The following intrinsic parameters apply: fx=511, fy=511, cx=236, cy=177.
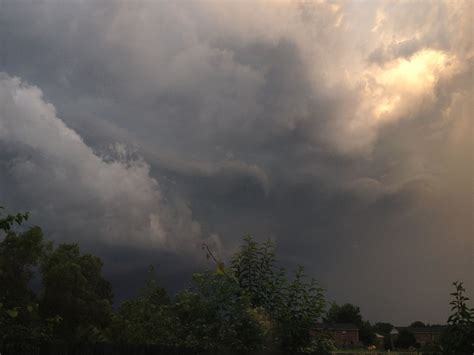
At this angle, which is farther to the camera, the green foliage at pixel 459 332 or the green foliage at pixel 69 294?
the green foliage at pixel 69 294

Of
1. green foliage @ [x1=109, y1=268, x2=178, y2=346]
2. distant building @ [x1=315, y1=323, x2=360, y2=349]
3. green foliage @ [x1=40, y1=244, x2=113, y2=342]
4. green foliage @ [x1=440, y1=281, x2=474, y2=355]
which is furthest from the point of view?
distant building @ [x1=315, y1=323, x2=360, y2=349]

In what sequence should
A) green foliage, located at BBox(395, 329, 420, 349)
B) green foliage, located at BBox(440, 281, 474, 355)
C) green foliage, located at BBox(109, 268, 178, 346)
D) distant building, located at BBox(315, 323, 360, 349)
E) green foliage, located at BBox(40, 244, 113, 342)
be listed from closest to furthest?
green foliage, located at BBox(440, 281, 474, 355)
green foliage, located at BBox(109, 268, 178, 346)
green foliage, located at BBox(40, 244, 113, 342)
green foliage, located at BBox(395, 329, 420, 349)
distant building, located at BBox(315, 323, 360, 349)

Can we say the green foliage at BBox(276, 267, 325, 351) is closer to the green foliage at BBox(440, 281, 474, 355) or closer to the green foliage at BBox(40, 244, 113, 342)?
the green foliage at BBox(440, 281, 474, 355)

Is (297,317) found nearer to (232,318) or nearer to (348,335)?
(232,318)

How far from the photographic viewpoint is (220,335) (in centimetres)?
1365

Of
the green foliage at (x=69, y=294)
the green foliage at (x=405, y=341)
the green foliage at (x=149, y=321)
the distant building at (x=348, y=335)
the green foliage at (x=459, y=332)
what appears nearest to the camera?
the green foliage at (x=459, y=332)

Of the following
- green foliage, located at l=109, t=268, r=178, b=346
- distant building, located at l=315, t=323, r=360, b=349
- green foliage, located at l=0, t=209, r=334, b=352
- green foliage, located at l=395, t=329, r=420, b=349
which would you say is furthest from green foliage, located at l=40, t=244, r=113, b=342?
distant building, located at l=315, t=323, r=360, b=349

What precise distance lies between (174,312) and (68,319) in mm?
38508

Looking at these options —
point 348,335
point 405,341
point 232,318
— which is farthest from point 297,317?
point 348,335

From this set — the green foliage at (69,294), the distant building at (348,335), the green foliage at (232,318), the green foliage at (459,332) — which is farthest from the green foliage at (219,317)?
the distant building at (348,335)

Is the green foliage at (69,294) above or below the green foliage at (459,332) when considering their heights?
above

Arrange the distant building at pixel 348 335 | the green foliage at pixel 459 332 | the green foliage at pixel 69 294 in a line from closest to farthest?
1. the green foliage at pixel 459 332
2. the green foliage at pixel 69 294
3. the distant building at pixel 348 335

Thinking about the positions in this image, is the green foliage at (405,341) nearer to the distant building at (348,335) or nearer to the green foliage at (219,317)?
the distant building at (348,335)

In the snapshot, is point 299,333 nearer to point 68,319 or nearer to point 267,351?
point 267,351
